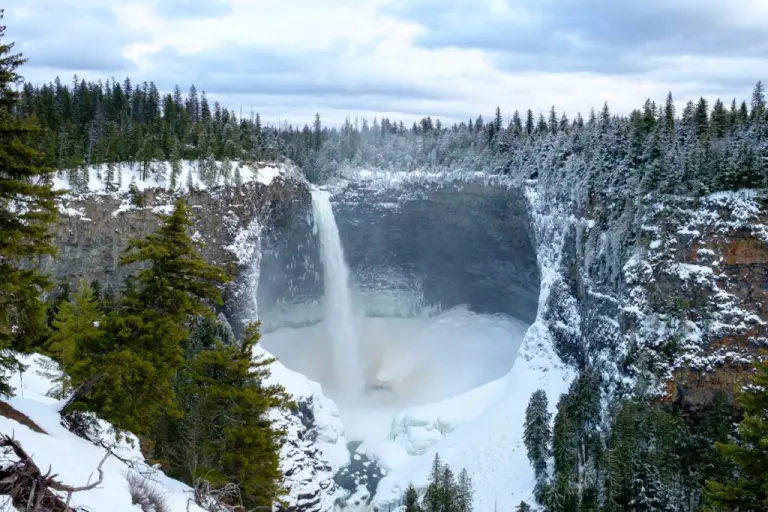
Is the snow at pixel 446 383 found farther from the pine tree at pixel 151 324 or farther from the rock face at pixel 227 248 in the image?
the pine tree at pixel 151 324

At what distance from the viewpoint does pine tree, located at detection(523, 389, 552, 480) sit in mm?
44219

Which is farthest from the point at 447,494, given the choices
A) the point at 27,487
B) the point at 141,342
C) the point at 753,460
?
Result: the point at 27,487

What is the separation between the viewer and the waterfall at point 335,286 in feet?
245

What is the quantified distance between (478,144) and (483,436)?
157 feet

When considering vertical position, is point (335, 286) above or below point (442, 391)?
above

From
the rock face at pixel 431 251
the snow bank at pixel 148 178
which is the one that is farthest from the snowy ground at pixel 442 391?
the snow bank at pixel 148 178

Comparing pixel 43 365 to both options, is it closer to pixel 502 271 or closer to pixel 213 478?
pixel 213 478

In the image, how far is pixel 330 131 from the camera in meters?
126

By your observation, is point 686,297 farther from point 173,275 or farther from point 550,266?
point 173,275

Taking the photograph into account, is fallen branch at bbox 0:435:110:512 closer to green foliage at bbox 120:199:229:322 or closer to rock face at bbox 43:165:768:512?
green foliage at bbox 120:199:229:322

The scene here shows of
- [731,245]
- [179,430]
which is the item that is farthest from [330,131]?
[179,430]

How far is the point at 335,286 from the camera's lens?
77.6 m

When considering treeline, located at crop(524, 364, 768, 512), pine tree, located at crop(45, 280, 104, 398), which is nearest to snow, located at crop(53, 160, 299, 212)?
pine tree, located at crop(45, 280, 104, 398)

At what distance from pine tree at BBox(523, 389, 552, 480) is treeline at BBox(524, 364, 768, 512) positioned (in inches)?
2.8
